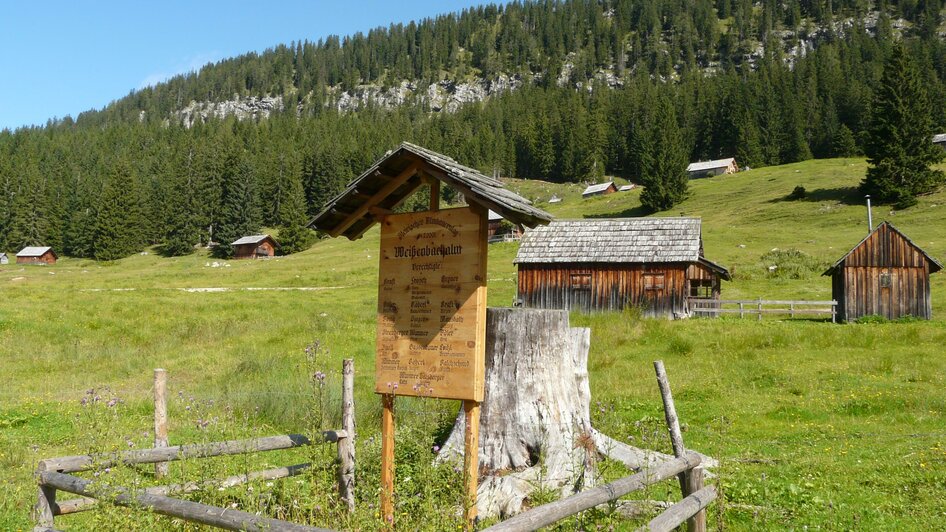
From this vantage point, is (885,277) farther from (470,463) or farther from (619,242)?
(470,463)

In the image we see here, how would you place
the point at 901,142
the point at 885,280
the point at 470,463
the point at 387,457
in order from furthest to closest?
the point at 901,142 < the point at 885,280 < the point at 387,457 < the point at 470,463

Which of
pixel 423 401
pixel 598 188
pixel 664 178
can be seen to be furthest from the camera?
pixel 598 188

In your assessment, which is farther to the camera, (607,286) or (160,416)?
(607,286)

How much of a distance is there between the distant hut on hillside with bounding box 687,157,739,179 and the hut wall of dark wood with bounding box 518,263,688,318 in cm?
7702

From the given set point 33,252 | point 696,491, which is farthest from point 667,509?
point 33,252

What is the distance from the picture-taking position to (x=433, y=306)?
6328 millimetres

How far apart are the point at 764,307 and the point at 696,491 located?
106 ft

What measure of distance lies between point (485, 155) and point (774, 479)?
124210 millimetres

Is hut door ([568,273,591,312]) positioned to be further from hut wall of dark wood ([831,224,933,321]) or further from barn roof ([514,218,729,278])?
hut wall of dark wood ([831,224,933,321])

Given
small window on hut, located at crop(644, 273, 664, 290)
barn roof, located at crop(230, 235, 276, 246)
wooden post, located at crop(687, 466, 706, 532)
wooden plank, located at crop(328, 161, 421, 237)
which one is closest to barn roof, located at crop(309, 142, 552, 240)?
wooden plank, located at crop(328, 161, 421, 237)

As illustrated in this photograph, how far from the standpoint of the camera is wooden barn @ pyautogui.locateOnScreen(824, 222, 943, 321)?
1227 inches

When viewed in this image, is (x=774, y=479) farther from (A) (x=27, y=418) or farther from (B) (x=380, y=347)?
(A) (x=27, y=418)

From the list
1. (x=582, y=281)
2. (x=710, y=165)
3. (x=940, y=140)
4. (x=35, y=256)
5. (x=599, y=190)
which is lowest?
(x=582, y=281)

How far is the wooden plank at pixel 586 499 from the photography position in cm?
427
